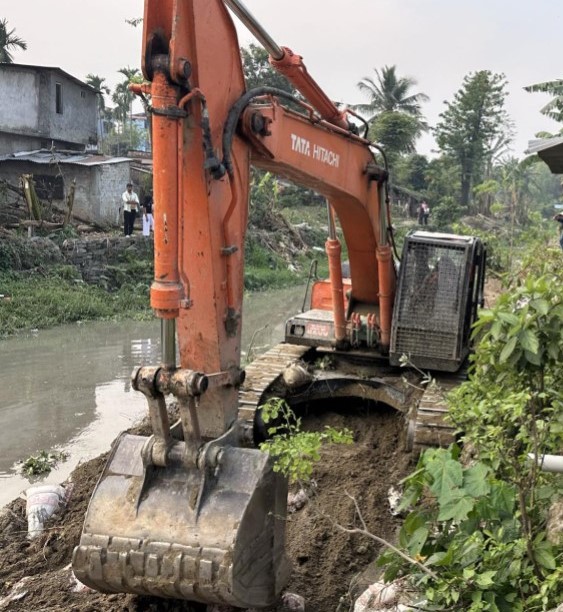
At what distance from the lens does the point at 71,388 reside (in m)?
10.2

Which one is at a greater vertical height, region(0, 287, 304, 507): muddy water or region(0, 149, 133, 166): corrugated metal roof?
region(0, 149, 133, 166): corrugated metal roof

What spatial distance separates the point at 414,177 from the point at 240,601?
44614mm

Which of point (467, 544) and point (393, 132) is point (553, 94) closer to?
point (393, 132)

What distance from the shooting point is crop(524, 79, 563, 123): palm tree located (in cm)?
2378

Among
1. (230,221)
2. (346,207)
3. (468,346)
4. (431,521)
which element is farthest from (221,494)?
(468,346)

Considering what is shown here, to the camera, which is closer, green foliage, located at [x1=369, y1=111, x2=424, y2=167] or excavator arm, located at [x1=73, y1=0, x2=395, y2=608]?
excavator arm, located at [x1=73, y1=0, x2=395, y2=608]

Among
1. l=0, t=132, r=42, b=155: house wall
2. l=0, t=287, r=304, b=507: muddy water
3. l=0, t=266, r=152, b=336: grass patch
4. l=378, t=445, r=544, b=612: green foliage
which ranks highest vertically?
l=0, t=132, r=42, b=155: house wall

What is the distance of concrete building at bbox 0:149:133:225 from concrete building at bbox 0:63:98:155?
7.85 feet

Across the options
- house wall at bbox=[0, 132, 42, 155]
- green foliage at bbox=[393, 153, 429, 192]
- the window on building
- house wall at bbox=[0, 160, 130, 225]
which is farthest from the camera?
green foliage at bbox=[393, 153, 429, 192]

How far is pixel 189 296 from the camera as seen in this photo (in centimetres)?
393

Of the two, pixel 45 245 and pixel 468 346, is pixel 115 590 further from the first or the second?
pixel 45 245

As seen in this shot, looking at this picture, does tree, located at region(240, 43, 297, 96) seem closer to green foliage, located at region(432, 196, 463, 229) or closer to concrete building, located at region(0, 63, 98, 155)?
green foliage, located at region(432, 196, 463, 229)

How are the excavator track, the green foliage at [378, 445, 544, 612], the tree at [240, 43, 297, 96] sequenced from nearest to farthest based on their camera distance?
the green foliage at [378, 445, 544, 612], the excavator track, the tree at [240, 43, 297, 96]

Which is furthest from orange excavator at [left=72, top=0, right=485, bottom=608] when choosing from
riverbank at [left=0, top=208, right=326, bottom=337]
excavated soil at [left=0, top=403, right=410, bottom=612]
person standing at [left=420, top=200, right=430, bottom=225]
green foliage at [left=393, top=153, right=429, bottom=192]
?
green foliage at [left=393, top=153, right=429, bottom=192]
